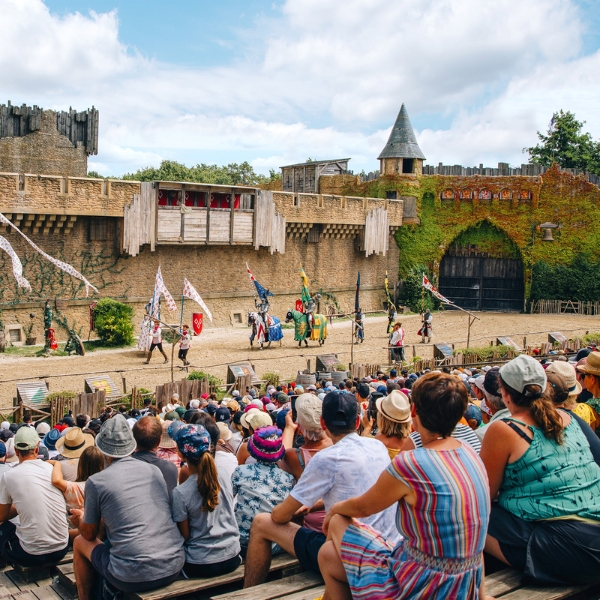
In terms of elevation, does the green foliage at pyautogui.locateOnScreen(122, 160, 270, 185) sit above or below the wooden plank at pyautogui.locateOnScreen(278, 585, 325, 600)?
above

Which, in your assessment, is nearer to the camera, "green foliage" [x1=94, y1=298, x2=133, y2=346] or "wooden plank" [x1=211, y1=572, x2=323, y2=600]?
"wooden plank" [x1=211, y1=572, x2=323, y2=600]

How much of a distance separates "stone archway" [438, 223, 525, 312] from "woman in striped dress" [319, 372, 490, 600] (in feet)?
101

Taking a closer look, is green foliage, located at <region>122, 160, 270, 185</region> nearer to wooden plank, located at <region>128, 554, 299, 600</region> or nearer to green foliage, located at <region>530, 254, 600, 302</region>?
green foliage, located at <region>530, 254, 600, 302</region>

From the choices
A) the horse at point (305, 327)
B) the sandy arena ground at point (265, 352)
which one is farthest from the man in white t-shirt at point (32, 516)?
the horse at point (305, 327)

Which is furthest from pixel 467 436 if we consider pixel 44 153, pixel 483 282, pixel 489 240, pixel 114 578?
pixel 44 153

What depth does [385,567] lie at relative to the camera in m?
3.63

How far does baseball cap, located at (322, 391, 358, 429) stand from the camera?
4.43 meters

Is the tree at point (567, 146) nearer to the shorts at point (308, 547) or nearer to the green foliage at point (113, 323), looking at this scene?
the green foliage at point (113, 323)

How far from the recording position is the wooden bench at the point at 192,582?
4.40 m

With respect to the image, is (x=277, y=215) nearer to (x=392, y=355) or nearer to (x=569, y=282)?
(x=392, y=355)

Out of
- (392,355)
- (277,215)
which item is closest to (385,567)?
(392,355)

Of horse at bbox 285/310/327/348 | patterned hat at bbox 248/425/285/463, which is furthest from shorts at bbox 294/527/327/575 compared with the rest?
horse at bbox 285/310/327/348

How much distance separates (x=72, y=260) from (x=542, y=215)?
2055 centimetres

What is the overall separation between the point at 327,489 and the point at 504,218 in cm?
3015
